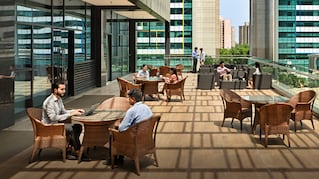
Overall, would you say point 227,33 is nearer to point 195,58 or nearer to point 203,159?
point 195,58

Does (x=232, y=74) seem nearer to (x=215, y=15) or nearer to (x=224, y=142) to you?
(x=224, y=142)

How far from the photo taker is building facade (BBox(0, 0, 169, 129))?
9055 mm

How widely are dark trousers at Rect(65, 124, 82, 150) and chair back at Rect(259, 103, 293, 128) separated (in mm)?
2995

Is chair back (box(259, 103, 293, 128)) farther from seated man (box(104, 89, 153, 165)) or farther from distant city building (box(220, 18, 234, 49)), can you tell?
distant city building (box(220, 18, 234, 49))

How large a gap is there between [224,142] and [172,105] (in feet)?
17.0

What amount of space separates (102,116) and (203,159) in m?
1.58

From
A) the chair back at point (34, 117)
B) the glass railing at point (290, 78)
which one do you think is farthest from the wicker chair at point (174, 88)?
the chair back at point (34, 117)

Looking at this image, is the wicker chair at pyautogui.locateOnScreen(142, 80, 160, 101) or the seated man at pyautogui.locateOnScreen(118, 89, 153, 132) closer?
the seated man at pyautogui.locateOnScreen(118, 89, 153, 132)

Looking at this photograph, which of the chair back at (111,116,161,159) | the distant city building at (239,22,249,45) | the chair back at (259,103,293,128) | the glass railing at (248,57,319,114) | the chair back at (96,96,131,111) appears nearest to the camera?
the chair back at (111,116,161,159)

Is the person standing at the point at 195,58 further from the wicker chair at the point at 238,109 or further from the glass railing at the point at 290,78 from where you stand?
the wicker chair at the point at 238,109

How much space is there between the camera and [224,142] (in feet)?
25.2

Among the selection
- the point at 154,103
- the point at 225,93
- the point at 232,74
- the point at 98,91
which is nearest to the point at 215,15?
the point at 232,74

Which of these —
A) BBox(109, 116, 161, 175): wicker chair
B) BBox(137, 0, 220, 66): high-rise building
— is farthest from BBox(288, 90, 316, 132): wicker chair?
BBox(137, 0, 220, 66): high-rise building

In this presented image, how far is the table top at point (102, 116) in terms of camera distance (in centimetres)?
606
